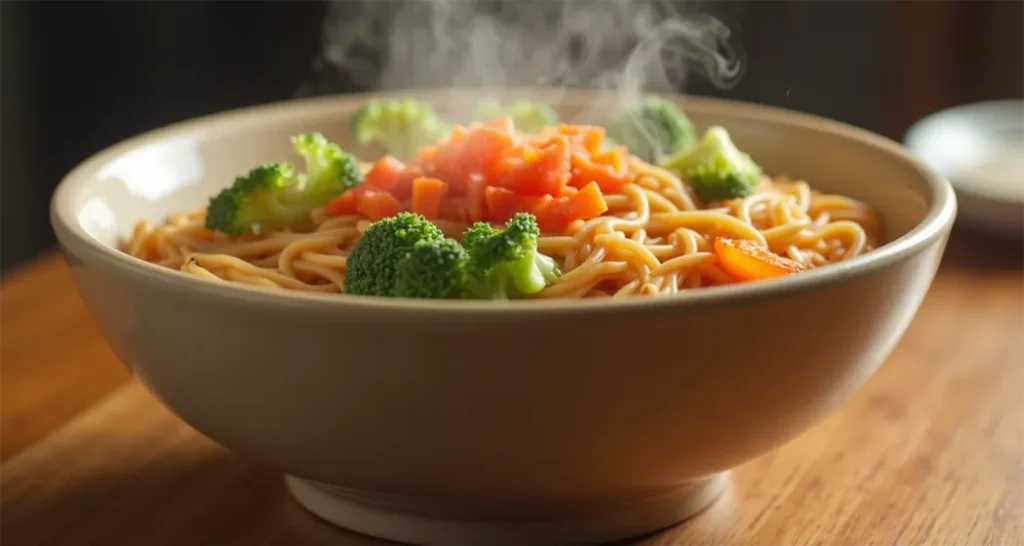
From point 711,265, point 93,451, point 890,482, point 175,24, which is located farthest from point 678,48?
point 175,24

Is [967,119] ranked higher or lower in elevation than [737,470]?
lower

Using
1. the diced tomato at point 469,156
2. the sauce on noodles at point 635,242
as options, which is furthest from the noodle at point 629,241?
the diced tomato at point 469,156

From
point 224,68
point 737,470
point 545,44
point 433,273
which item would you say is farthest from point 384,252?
point 224,68

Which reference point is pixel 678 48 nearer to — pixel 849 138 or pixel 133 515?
pixel 849 138

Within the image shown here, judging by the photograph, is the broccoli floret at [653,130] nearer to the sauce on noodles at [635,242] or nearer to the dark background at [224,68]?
the sauce on noodles at [635,242]

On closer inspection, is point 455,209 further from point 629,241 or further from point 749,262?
point 749,262

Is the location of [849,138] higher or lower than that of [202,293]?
lower
